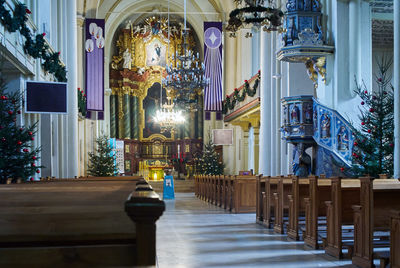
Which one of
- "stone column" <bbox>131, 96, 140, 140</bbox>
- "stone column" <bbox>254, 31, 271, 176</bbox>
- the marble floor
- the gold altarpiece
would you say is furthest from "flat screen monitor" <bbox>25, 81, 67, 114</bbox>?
"stone column" <bbox>131, 96, 140, 140</bbox>

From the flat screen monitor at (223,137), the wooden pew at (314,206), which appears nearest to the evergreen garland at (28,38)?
the wooden pew at (314,206)

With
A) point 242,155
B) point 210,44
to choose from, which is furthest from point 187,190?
point 210,44

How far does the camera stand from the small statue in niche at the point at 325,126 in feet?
34.2

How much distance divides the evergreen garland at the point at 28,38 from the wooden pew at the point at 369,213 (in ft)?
21.2

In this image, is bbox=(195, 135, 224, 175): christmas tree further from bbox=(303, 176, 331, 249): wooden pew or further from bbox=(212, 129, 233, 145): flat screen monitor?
bbox=(303, 176, 331, 249): wooden pew

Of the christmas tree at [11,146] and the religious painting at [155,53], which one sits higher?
the religious painting at [155,53]

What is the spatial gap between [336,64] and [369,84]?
2.90ft

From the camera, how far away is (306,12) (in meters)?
11.8

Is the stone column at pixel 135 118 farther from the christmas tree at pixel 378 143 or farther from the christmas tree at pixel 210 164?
the christmas tree at pixel 378 143

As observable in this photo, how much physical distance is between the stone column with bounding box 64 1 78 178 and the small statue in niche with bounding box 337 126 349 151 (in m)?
8.55

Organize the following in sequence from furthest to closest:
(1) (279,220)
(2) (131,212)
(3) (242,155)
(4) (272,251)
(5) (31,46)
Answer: (3) (242,155)
(5) (31,46)
(1) (279,220)
(4) (272,251)
(2) (131,212)

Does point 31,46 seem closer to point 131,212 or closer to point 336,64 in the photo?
point 336,64

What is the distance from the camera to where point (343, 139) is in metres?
10.1

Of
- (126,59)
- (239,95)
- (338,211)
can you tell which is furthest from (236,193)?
(126,59)
